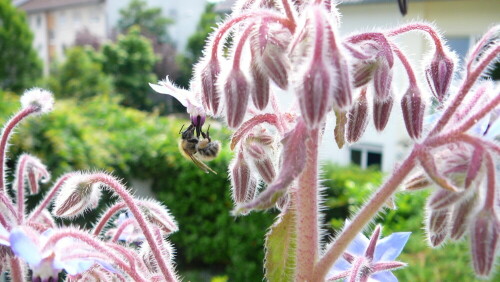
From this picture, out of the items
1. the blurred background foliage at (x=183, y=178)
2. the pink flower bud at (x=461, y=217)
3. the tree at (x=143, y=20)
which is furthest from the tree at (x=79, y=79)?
the pink flower bud at (x=461, y=217)

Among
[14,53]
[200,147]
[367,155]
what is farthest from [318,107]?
[14,53]

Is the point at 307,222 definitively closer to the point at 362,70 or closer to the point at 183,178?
the point at 362,70

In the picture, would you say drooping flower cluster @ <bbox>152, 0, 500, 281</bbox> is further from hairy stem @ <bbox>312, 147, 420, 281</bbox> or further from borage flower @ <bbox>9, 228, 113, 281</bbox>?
borage flower @ <bbox>9, 228, 113, 281</bbox>

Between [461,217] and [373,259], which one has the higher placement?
[461,217]

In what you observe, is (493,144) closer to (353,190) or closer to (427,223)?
(427,223)

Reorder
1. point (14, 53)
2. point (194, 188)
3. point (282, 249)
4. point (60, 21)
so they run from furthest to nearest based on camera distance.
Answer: point (60, 21) → point (14, 53) → point (194, 188) → point (282, 249)
